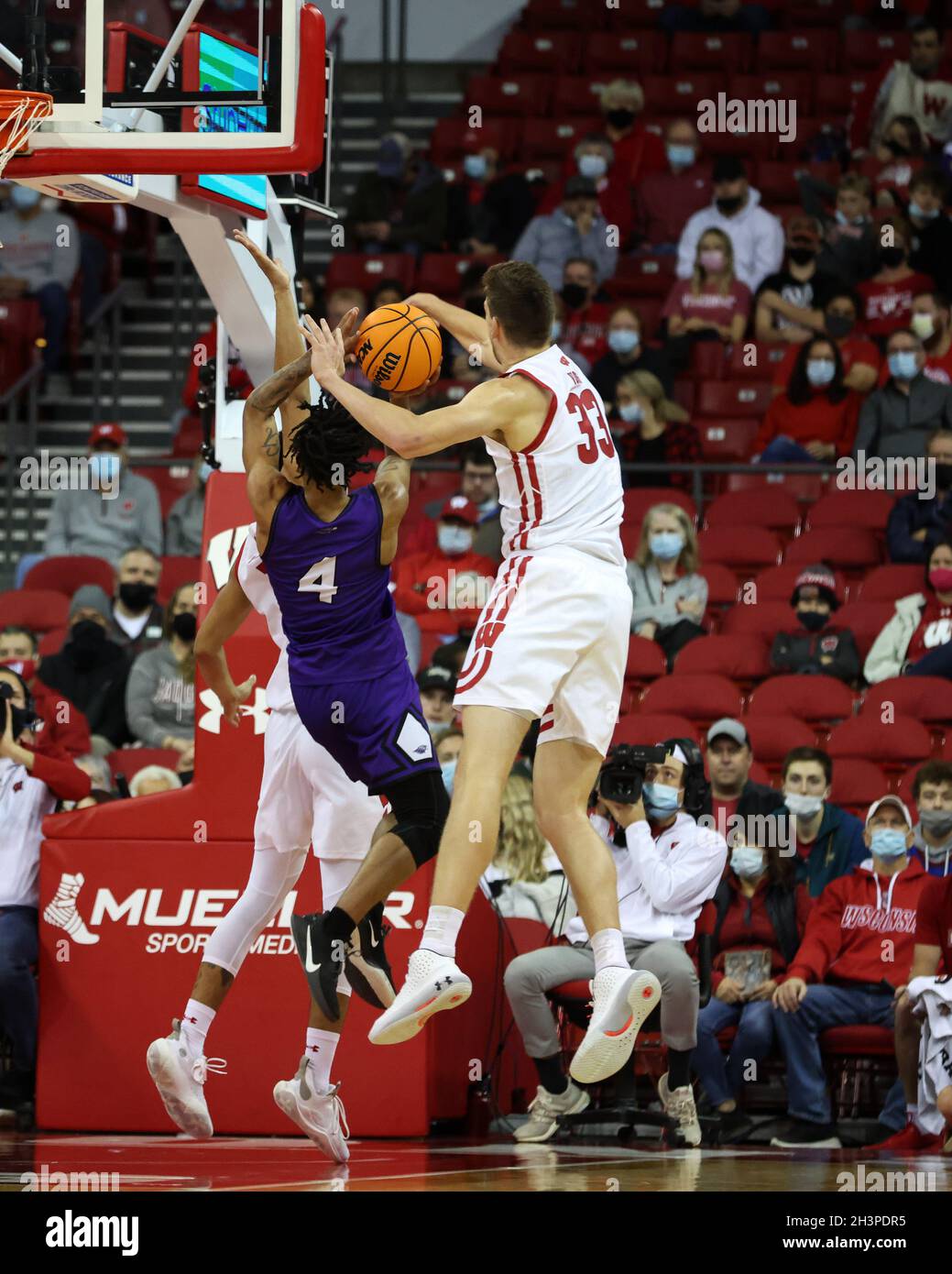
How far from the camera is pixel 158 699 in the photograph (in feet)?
40.0

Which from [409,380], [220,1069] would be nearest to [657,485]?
[220,1069]

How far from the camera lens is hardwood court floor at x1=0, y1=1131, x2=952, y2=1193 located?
6242 millimetres

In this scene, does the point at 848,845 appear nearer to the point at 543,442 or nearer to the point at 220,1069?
the point at 220,1069

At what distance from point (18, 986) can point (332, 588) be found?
9.83 ft

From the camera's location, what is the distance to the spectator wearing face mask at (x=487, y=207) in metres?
16.6

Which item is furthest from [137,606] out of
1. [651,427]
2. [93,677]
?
[651,427]

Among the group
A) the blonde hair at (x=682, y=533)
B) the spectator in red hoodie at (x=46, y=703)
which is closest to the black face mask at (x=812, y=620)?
the blonde hair at (x=682, y=533)

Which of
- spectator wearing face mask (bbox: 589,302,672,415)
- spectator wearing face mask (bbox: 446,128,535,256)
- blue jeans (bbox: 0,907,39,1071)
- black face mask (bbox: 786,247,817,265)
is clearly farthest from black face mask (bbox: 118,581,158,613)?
black face mask (bbox: 786,247,817,265)

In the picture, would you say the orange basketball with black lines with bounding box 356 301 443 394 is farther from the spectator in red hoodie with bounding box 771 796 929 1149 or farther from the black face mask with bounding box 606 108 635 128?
the black face mask with bounding box 606 108 635 128

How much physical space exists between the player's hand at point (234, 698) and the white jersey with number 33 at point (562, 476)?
157 centimetres

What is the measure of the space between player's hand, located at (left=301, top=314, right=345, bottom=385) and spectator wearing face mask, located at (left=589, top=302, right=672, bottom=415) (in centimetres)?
747

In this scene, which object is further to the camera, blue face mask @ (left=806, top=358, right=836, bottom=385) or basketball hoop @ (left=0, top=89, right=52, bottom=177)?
blue face mask @ (left=806, top=358, right=836, bottom=385)

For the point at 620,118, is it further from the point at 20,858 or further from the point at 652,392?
the point at 20,858

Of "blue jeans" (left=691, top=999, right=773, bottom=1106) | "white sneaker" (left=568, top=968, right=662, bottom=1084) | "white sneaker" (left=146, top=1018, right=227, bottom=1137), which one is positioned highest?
"white sneaker" (left=568, top=968, right=662, bottom=1084)
